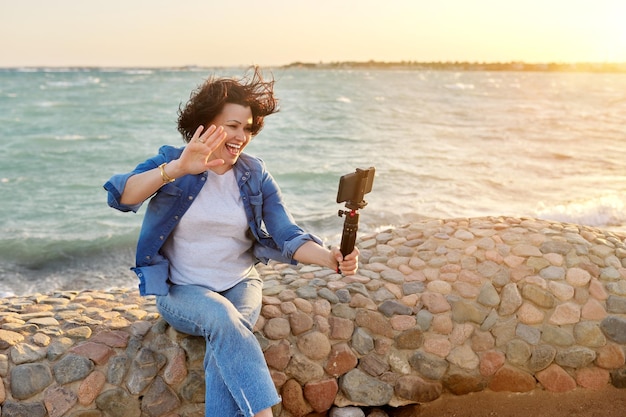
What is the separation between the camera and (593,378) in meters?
3.68

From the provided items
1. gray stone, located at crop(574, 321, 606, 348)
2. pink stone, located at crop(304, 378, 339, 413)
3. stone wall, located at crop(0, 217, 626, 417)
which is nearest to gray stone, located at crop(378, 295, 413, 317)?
stone wall, located at crop(0, 217, 626, 417)

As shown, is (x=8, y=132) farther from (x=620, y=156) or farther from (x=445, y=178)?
(x=620, y=156)

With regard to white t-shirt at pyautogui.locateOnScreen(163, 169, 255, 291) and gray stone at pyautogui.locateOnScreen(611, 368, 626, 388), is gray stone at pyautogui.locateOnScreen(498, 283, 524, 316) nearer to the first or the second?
gray stone at pyautogui.locateOnScreen(611, 368, 626, 388)

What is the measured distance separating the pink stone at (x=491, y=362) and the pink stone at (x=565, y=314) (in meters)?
0.46

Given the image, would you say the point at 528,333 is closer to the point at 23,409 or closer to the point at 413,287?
the point at 413,287

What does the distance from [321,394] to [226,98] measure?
1754mm

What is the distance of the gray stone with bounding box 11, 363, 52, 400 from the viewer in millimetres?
3016

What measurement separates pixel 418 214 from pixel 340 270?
19.9 feet

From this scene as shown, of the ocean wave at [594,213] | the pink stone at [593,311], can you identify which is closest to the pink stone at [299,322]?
the pink stone at [593,311]

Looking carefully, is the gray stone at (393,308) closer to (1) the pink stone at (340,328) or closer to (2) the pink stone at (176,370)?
(1) the pink stone at (340,328)

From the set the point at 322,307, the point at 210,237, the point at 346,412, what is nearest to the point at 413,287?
the point at 322,307

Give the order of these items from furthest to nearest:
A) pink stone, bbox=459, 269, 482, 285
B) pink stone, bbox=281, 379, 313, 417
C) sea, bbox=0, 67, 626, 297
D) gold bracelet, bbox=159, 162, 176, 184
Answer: sea, bbox=0, 67, 626, 297
pink stone, bbox=459, 269, 482, 285
pink stone, bbox=281, 379, 313, 417
gold bracelet, bbox=159, 162, 176, 184

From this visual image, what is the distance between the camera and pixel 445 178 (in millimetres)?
11625

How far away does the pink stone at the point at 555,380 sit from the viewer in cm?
365
